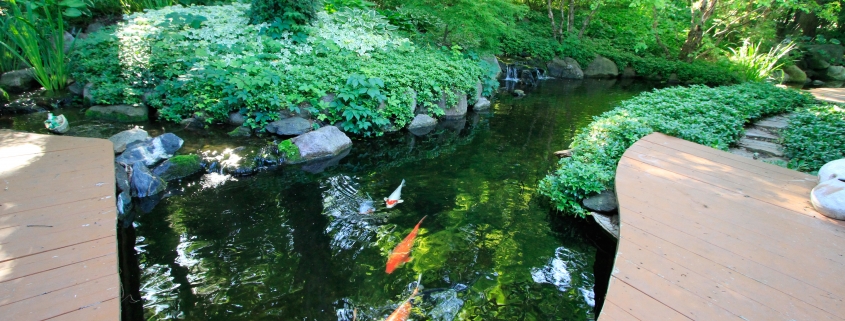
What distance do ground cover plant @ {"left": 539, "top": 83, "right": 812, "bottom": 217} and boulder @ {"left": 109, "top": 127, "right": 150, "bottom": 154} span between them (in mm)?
5007

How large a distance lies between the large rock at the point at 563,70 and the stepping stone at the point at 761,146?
785cm

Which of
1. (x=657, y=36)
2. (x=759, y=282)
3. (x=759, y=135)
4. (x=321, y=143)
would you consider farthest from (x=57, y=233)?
(x=657, y=36)

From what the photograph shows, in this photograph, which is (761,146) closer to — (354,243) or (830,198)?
(830,198)

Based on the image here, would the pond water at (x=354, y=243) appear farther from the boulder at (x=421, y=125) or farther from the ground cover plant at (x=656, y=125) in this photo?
the boulder at (x=421, y=125)

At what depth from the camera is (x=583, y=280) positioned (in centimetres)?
345

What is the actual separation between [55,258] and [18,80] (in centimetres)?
655

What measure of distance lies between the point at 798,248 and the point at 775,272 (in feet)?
1.61

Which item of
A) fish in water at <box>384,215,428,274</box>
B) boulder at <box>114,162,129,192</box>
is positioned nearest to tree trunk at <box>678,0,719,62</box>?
fish in water at <box>384,215,428,274</box>

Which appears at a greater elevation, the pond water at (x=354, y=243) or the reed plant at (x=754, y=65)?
the reed plant at (x=754, y=65)

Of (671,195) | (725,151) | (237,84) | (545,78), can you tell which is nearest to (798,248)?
(671,195)

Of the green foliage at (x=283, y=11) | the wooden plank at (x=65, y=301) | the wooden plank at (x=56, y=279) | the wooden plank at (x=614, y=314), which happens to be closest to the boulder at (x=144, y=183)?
the wooden plank at (x=56, y=279)

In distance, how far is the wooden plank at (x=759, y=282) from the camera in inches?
96.8

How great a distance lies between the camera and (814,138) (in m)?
5.09

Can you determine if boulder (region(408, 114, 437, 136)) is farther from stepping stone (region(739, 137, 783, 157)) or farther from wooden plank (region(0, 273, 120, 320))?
wooden plank (region(0, 273, 120, 320))
